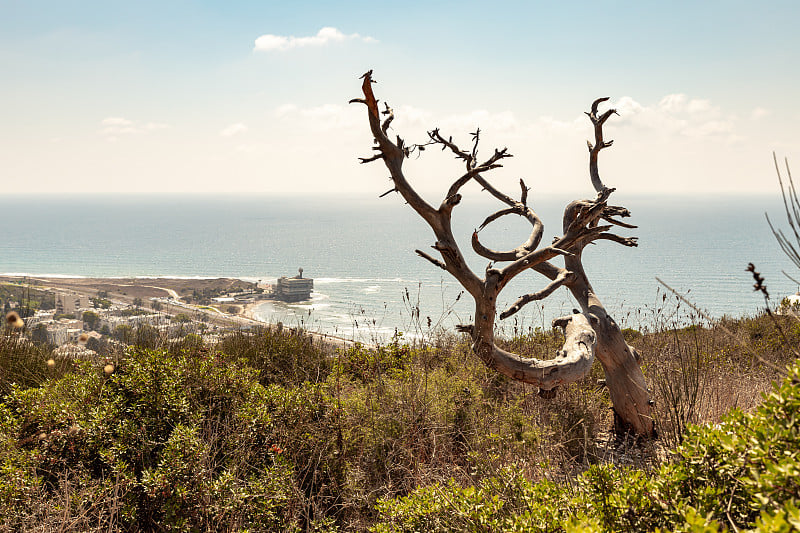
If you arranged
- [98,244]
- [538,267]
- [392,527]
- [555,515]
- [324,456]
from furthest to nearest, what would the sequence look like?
[98,244]
[538,267]
[324,456]
[392,527]
[555,515]

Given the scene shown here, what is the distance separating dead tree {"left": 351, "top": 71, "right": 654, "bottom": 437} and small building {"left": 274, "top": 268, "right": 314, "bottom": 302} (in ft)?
74.9

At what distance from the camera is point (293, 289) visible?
2730 cm

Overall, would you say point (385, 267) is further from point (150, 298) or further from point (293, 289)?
point (150, 298)

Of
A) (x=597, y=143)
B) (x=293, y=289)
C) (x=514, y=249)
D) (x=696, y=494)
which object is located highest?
(x=597, y=143)

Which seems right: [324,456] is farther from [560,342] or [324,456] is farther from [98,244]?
[98,244]

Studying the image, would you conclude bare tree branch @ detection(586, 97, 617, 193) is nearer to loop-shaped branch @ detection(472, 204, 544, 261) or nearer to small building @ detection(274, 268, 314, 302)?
loop-shaped branch @ detection(472, 204, 544, 261)

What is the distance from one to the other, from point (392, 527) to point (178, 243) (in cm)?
8372

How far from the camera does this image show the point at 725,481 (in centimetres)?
165

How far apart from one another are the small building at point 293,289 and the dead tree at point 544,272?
2282 cm

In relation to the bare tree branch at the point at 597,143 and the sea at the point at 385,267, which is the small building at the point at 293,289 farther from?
the bare tree branch at the point at 597,143

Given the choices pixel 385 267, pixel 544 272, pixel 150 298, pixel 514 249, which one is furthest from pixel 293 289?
pixel 514 249

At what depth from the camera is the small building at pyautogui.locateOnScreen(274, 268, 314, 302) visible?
2703 cm

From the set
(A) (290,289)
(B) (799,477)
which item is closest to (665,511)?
(B) (799,477)

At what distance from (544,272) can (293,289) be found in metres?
23.6
